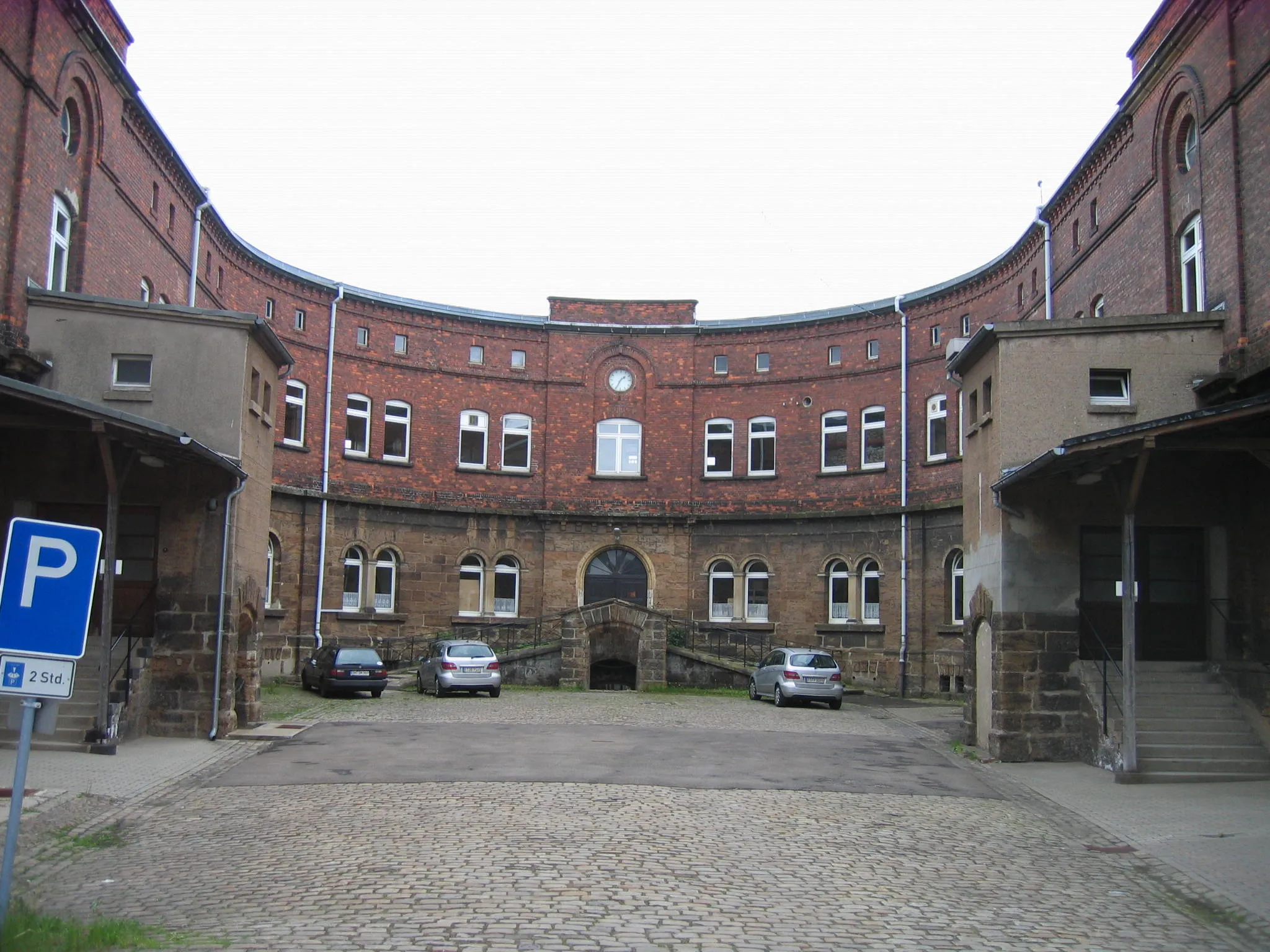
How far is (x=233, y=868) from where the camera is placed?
976cm

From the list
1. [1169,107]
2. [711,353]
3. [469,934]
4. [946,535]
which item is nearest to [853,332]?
[711,353]

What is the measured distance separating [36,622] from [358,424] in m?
28.8

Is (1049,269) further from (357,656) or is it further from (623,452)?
(357,656)

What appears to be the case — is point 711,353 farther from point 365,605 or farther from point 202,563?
point 202,563

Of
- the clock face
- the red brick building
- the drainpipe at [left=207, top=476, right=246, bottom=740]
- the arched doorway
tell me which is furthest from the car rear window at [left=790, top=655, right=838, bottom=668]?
the drainpipe at [left=207, top=476, right=246, bottom=740]

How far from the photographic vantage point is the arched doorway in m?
36.8

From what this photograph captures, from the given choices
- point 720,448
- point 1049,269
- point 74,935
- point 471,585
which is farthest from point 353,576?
point 74,935

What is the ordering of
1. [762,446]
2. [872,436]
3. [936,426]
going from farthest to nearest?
[762,446] → [872,436] → [936,426]

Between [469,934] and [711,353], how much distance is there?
30998 mm

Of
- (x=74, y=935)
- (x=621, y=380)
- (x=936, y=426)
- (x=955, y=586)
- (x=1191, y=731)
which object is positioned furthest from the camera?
(x=621, y=380)

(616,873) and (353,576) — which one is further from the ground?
(353,576)

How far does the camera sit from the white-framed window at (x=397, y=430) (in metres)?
35.8

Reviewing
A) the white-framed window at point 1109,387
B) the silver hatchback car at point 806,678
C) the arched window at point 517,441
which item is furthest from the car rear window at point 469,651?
the white-framed window at point 1109,387

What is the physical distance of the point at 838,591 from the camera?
116ft
